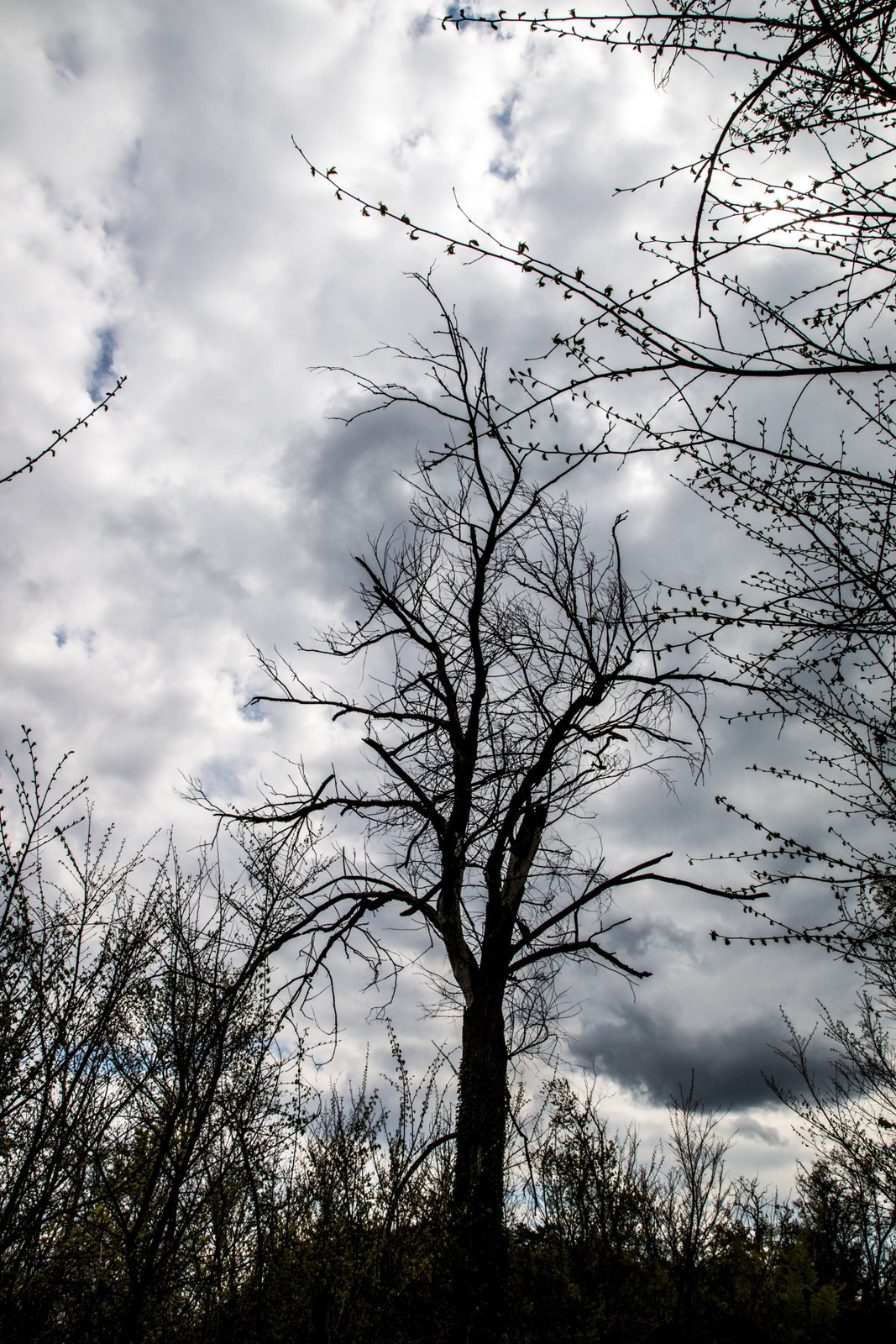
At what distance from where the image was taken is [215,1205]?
6.56 metres

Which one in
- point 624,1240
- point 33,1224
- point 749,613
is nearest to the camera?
point 749,613

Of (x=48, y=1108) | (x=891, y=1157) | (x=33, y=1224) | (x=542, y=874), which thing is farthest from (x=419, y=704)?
(x=891, y=1157)

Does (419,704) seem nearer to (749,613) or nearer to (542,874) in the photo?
(542,874)

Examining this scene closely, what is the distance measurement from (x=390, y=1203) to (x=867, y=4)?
9.08 metres

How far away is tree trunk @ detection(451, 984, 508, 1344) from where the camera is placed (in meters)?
5.82

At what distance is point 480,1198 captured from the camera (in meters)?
5.88

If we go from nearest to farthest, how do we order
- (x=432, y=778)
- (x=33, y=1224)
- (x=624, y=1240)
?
(x=33, y=1224) < (x=432, y=778) < (x=624, y=1240)

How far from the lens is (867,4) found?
2.25 m

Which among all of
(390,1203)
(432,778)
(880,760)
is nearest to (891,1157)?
(390,1203)

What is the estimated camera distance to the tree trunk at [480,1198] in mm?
5824

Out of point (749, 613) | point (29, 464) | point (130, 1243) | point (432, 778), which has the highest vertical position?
point (432, 778)

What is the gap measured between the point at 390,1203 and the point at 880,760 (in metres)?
6.43

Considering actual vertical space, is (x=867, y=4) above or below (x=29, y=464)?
above

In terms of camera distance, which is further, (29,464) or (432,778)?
(432,778)
